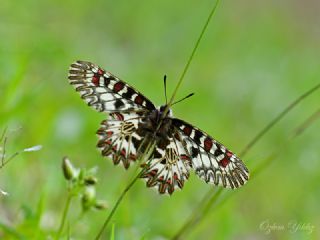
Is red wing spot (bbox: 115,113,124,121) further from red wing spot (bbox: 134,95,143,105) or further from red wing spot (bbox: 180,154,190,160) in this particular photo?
red wing spot (bbox: 180,154,190,160)

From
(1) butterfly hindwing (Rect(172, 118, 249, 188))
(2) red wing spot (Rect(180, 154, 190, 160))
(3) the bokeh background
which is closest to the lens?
(1) butterfly hindwing (Rect(172, 118, 249, 188))

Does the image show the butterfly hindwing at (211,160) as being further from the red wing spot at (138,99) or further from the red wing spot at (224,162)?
the red wing spot at (138,99)

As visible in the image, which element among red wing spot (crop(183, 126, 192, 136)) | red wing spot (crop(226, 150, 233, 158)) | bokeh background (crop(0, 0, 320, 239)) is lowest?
bokeh background (crop(0, 0, 320, 239))

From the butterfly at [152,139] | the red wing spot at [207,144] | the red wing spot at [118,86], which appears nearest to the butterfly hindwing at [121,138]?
the butterfly at [152,139]

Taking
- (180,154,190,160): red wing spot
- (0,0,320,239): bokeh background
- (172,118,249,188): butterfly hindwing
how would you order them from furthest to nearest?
(0,0,320,239): bokeh background → (180,154,190,160): red wing spot → (172,118,249,188): butterfly hindwing

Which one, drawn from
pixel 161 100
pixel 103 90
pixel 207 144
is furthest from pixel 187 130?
pixel 161 100

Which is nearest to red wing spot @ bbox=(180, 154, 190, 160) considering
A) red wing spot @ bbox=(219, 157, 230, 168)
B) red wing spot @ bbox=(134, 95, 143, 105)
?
red wing spot @ bbox=(219, 157, 230, 168)

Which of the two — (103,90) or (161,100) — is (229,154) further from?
(161,100)
